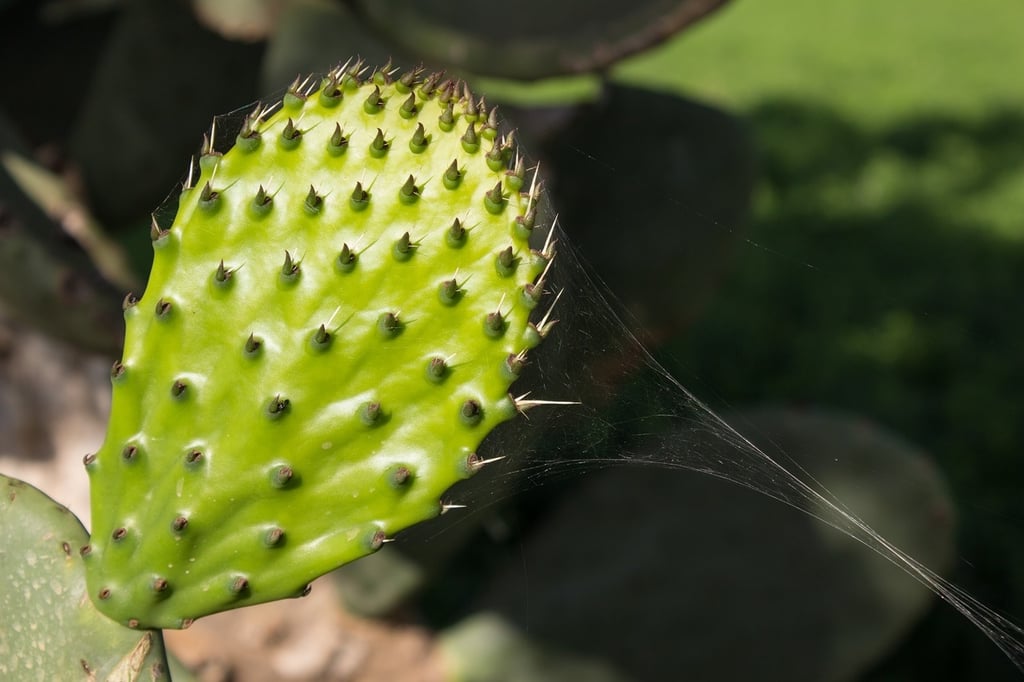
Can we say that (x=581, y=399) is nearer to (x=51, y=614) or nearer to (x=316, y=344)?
(x=316, y=344)

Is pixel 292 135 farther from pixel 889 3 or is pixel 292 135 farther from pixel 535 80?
pixel 889 3

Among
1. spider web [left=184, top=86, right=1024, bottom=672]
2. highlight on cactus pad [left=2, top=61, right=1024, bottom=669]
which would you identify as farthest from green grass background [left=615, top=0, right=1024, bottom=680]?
highlight on cactus pad [left=2, top=61, right=1024, bottom=669]

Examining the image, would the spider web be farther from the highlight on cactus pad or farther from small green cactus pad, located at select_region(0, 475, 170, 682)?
small green cactus pad, located at select_region(0, 475, 170, 682)

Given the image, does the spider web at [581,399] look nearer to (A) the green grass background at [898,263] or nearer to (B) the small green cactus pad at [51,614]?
(B) the small green cactus pad at [51,614]

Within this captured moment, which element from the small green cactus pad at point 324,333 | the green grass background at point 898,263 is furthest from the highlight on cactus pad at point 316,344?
the green grass background at point 898,263

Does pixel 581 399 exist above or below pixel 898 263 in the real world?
above

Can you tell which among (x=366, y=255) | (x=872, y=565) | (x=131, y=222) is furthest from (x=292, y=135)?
(x=131, y=222)

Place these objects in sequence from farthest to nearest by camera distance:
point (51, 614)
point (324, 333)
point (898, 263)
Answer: point (898, 263) → point (51, 614) → point (324, 333)

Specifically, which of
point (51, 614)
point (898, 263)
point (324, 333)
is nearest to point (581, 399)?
point (324, 333)
